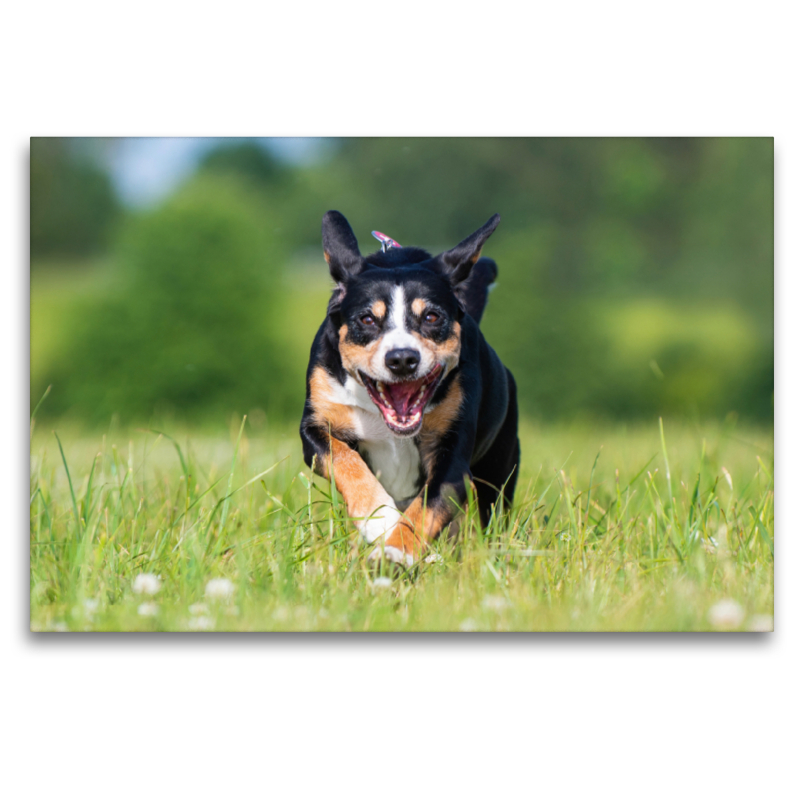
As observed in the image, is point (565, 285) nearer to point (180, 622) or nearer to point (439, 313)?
point (439, 313)

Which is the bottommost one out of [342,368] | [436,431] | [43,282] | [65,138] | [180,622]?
[180,622]

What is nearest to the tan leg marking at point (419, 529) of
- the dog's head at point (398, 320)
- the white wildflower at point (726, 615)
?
the dog's head at point (398, 320)

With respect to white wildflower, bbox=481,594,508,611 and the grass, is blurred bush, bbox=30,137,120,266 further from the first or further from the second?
white wildflower, bbox=481,594,508,611

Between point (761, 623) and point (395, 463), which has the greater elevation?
point (395, 463)

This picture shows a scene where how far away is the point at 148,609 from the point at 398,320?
1.13 metres

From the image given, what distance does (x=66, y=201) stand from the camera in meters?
3.48

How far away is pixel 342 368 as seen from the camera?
2840 mm

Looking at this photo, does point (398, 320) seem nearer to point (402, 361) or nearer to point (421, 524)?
point (402, 361)

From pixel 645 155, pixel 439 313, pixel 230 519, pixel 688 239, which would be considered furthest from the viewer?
pixel 688 239

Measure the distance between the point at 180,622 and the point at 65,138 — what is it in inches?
64.7

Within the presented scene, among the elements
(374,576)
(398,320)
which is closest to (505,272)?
(398,320)

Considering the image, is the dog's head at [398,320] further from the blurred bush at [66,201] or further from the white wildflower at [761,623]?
the white wildflower at [761,623]

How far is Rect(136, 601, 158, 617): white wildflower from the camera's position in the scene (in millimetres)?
2725
